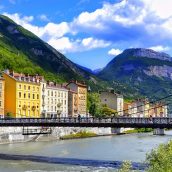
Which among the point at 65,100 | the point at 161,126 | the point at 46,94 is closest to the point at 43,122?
the point at 161,126

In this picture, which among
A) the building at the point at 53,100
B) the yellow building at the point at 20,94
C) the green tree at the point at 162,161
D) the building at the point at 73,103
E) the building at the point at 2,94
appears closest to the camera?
the green tree at the point at 162,161

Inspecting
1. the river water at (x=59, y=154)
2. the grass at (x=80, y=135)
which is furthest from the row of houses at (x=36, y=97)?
the river water at (x=59, y=154)

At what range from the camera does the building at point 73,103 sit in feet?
499

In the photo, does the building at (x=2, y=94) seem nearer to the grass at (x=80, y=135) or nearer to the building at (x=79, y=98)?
the grass at (x=80, y=135)

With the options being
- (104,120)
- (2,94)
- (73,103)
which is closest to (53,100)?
(73,103)

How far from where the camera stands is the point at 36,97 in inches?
5017

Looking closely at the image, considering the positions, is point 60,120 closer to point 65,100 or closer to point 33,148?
point 33,148

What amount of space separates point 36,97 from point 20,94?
352 inches

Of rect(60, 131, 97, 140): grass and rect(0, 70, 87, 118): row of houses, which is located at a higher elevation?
rect(0, 70, 87, 118): row of houses

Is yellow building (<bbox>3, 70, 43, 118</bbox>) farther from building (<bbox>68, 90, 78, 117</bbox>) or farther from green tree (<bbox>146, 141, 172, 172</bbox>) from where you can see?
green tree (<bbox>146, 141, 172, 172</bbox>)

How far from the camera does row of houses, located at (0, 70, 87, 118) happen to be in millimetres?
117000

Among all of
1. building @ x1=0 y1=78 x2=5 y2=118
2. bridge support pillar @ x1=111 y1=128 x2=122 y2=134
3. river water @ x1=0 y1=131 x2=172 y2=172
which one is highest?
building @ x1=0 y1=78 x2=5 y2=118

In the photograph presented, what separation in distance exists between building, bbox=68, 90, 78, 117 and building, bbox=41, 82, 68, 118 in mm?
4097

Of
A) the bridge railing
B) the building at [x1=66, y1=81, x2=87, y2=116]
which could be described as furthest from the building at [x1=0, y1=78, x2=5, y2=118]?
the building at [x1=66, y1=81, x2=87, y2=116]
